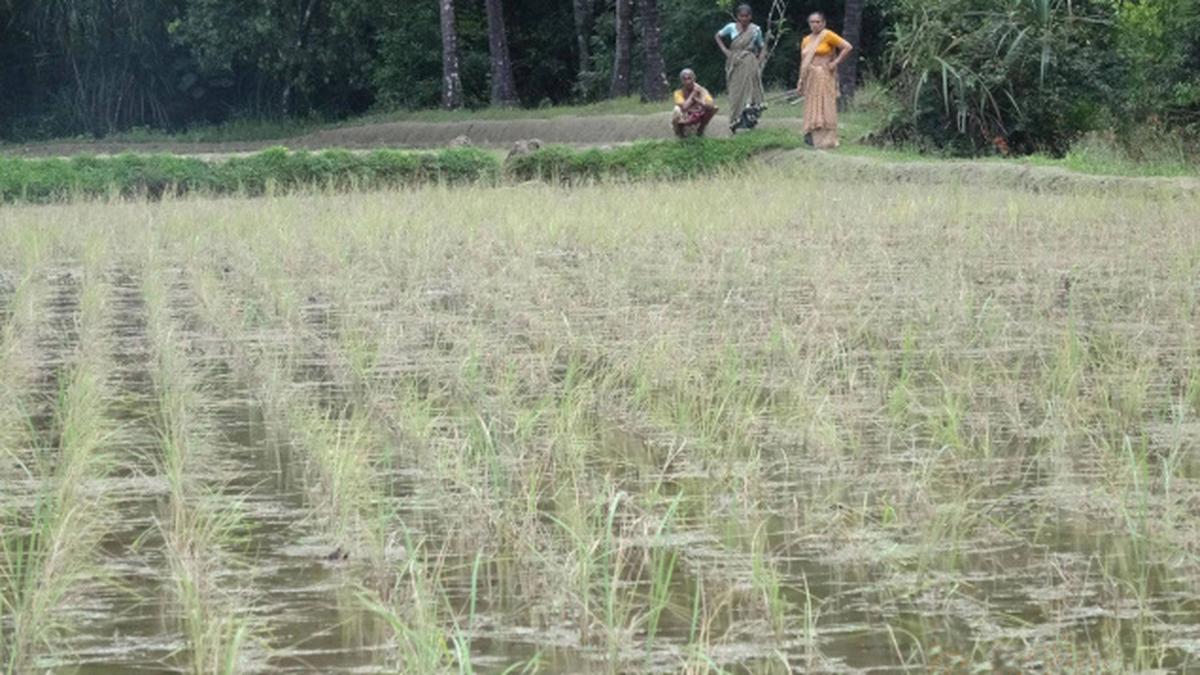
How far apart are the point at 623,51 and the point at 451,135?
2.85m

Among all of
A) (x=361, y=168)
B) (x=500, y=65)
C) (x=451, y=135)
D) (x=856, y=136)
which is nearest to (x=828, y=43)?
(x=856, y=136)

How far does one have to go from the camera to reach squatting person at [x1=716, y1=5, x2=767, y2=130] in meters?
20.3

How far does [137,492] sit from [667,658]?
6.24ft

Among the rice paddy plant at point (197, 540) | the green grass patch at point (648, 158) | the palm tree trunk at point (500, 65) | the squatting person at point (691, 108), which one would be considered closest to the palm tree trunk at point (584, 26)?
the palm tree trunk at point (500, 65)

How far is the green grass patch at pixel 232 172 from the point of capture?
18562mm

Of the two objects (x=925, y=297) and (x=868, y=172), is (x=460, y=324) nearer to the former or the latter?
(x=925, y=297)

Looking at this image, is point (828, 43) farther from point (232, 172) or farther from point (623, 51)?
point (623, 51)

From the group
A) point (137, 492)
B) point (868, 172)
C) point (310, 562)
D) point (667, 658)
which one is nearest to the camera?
point (667, 658)

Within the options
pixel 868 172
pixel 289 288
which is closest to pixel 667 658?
pixel 289 288

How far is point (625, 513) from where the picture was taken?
4383 millimetres

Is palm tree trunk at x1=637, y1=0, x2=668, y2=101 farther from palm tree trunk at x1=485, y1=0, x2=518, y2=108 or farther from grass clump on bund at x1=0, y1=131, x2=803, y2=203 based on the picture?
grass clump on bund at x1=0, y1=131, x2=803, y2=203

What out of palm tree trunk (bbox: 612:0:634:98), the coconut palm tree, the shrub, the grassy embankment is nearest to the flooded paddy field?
the grassy embankment

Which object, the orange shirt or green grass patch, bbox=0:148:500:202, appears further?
the orange shirt

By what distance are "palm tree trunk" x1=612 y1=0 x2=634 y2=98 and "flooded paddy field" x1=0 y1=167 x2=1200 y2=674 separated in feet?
60.2
